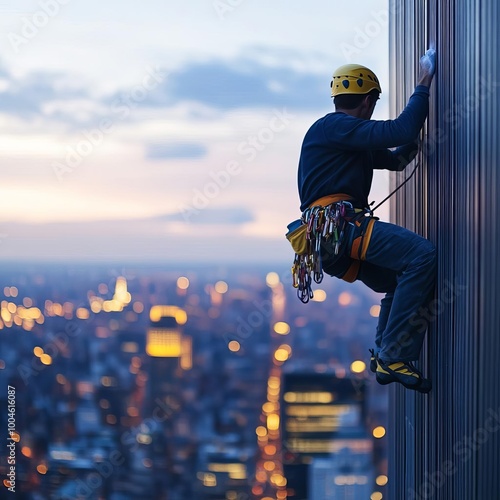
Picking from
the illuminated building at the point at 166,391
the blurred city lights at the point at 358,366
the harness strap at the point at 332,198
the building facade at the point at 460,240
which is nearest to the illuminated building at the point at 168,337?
the illuminated building at the point at 166,391

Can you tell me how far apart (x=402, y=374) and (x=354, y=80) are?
1.14 m

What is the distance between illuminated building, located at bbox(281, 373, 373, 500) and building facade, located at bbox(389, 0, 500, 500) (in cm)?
432

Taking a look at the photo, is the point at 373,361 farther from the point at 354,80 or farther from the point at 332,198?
the point at 354,80

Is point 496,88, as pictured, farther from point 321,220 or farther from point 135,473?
point 135,473

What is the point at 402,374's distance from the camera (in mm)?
3623

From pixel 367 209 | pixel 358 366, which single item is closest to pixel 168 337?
pixel 358 366

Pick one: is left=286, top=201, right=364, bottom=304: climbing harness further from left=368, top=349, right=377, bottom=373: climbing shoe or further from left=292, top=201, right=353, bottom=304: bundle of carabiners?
left=368, top=349, right=377, bottom=373: climbing shoe

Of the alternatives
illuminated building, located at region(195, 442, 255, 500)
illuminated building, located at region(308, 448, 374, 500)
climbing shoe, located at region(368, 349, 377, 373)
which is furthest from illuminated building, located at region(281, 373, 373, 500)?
climbing shoe, located at region(368, 349, 377, 373)

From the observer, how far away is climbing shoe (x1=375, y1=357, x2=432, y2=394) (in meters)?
3.60

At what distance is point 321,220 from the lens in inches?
144

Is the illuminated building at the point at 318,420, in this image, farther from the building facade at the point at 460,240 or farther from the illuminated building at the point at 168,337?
the building facade at the point at 460,240

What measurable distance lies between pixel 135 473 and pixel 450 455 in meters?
5.61

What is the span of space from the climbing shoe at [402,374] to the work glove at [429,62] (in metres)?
1.12

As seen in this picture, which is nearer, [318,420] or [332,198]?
[332,198]
